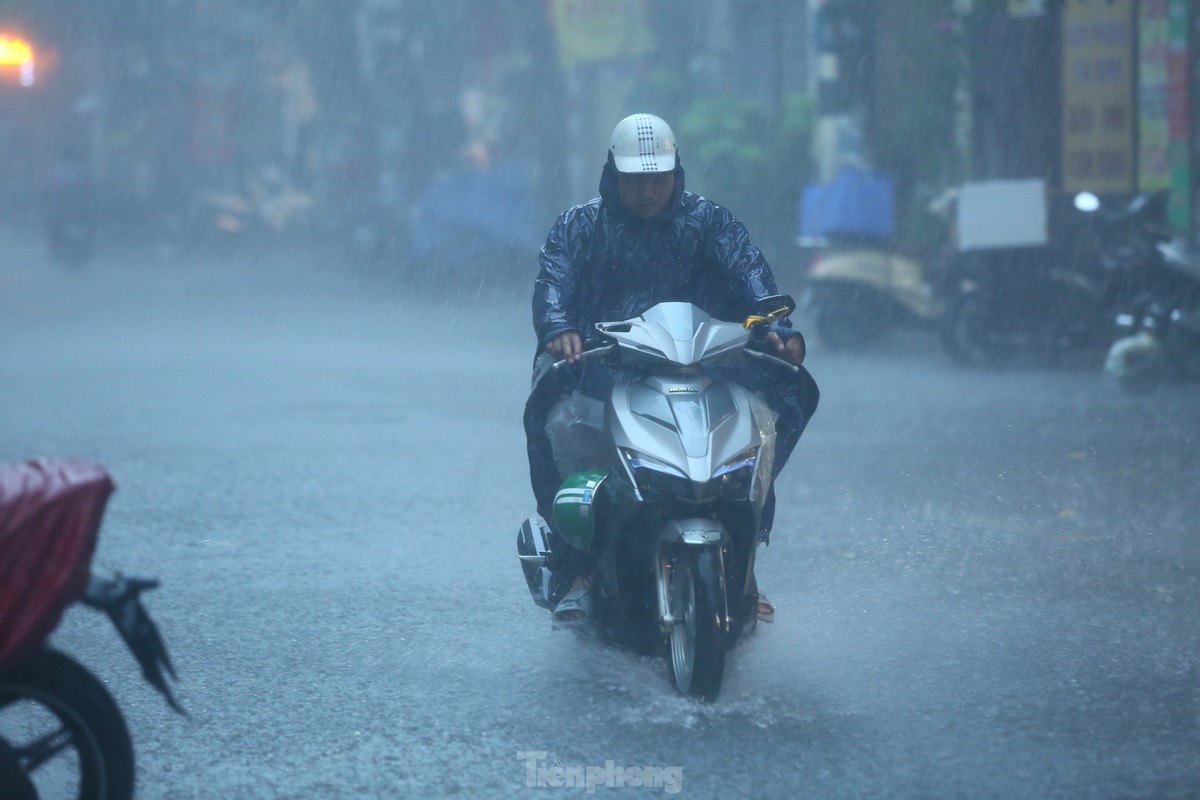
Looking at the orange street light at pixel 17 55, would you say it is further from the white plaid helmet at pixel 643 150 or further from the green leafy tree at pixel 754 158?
the white plaid helmet at pixel 643 150

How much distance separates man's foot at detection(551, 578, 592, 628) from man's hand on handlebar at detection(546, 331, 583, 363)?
30.7 inches

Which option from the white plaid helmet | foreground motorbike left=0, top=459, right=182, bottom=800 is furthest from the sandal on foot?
foreground motorbike left=0, top=459, right=182, bottom=800

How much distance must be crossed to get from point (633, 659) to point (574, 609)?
25cm

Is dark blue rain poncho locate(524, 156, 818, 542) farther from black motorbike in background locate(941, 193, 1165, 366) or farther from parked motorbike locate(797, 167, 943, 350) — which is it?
parked motorbike locate(797, 167, 943, 350)

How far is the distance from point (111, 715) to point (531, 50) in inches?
1041

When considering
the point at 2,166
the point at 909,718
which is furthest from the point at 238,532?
the point at 2,166

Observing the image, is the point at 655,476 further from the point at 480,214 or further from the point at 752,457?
the point at 480,214

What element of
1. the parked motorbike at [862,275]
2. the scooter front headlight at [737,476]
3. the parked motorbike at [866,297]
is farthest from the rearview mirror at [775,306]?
the parked motorbike at [866,297]

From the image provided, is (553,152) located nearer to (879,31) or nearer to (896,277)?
(879,31)

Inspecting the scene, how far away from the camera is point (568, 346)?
479 cm

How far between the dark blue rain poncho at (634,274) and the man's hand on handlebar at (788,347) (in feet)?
0.47

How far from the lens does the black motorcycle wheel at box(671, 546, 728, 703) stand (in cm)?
445

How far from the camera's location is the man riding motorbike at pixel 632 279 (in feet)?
16.4

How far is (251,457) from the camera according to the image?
9.32 m
